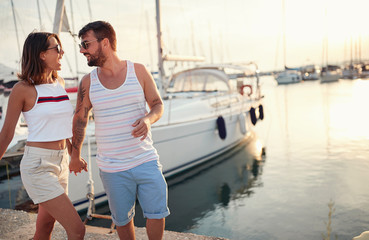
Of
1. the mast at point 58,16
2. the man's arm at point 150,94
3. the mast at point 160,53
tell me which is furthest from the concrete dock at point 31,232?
the mast at point 160,53

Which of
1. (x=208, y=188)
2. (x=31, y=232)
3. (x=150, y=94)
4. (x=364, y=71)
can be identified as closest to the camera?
(x=150, y=94)

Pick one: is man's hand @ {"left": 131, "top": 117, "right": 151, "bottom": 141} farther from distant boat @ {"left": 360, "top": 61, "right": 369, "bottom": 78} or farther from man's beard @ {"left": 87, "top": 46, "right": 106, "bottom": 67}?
distant boat @ {"left": 360, "top": 61, "right": 369, "bottom": 78}

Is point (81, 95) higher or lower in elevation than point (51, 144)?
higher

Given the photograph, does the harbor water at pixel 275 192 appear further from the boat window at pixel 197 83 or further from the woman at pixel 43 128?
the boat window at pixel 197 83

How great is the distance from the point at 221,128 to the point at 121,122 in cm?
792

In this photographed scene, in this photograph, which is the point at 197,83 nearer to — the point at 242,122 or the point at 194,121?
the point at 242,122

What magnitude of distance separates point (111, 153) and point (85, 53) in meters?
0.67

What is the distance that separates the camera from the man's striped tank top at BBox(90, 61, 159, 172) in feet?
6.73

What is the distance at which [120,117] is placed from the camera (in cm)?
206

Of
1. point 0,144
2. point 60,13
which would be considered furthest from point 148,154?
point 60,13

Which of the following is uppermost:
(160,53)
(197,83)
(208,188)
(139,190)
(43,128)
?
(160,53)

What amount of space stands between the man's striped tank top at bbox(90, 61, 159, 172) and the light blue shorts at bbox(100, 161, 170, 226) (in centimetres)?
5

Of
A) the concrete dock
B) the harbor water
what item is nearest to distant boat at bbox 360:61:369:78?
the harbor water

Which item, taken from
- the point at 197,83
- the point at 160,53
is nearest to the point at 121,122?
the point at 160,53
